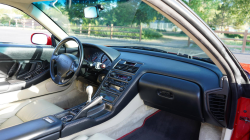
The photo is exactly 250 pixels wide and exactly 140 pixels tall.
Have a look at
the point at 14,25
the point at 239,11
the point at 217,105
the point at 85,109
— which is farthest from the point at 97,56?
the point at 239,11

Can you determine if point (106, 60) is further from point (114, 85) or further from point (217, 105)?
point (217, 105)

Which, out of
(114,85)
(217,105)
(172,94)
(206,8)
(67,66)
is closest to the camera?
(217,105)

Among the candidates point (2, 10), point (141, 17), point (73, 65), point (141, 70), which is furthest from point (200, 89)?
point (2, 10)

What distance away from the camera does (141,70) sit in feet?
7.14

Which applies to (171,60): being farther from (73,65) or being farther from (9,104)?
(9,104)

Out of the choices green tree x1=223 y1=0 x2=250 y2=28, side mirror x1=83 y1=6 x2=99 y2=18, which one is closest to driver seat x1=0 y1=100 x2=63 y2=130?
side mirror x1=83 y1=6 x2=99 y2=18

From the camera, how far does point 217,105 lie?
171cm

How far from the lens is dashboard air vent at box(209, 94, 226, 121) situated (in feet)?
5.50

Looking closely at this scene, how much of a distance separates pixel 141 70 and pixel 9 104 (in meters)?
1.41

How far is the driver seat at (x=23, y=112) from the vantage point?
197cm

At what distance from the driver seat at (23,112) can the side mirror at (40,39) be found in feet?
3.22

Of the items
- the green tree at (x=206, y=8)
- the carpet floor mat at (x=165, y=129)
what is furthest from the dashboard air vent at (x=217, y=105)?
the green tree at (x=206, y=8)

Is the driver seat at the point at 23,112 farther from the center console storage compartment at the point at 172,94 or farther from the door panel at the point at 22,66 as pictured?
the center console storage compartment at the point at 172,94

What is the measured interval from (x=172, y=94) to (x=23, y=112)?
144cm
